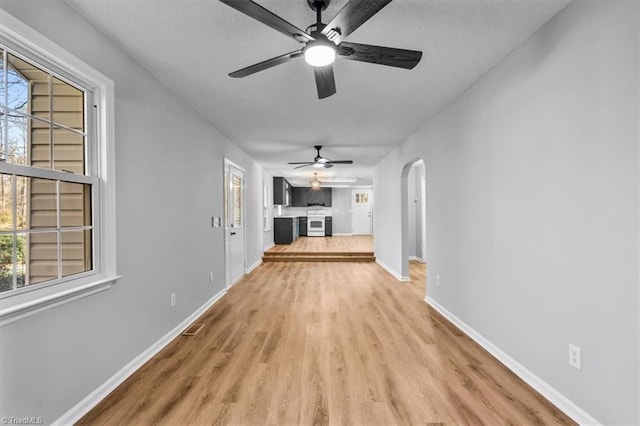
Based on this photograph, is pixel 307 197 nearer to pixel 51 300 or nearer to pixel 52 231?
pixel 52 231

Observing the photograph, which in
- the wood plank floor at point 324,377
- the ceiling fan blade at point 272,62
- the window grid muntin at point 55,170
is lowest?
the wood plank floor at point 324,377

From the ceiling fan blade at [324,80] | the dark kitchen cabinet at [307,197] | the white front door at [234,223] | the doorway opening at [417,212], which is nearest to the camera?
the ceiling fan blade at [324,80]

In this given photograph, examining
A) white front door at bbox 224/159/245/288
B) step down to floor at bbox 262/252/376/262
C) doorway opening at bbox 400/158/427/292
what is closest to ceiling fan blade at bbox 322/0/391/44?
white front door at bbox 224/159/245/288

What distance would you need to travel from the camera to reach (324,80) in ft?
6.77

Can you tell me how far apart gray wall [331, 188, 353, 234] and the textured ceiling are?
9000 millimetres

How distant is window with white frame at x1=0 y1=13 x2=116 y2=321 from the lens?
4.85 ft

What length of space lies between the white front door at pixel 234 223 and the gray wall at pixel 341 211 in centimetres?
772

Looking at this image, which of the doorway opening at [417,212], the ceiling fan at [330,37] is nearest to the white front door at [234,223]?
the ceiling fan at [330,37]

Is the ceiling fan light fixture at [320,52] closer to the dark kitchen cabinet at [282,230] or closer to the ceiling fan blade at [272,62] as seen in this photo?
the ceiling fan blade at [272,62]

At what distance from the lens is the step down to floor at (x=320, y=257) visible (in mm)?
7531

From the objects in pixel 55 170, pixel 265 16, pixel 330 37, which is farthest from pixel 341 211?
pixel 265 16

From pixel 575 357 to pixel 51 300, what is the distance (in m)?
2.92

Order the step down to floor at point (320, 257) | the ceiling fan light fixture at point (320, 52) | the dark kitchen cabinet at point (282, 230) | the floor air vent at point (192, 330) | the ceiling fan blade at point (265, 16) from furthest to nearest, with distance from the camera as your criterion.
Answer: the dark kitchen cabinet at point (282, 230) → the step down to floor at point (320, 257) → the floor air vent at point (192, 330) → the ceiling fan light fixture at point (320, 52) → the ceiling fan blade at point (265, 16)

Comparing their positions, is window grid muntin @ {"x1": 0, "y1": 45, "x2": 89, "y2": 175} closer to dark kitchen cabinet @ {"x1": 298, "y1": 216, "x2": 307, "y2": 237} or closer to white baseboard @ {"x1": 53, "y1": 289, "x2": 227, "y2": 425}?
white baseboard @ {"x1": 53, "y1": 289, "x2": 227, "y2": 425}
